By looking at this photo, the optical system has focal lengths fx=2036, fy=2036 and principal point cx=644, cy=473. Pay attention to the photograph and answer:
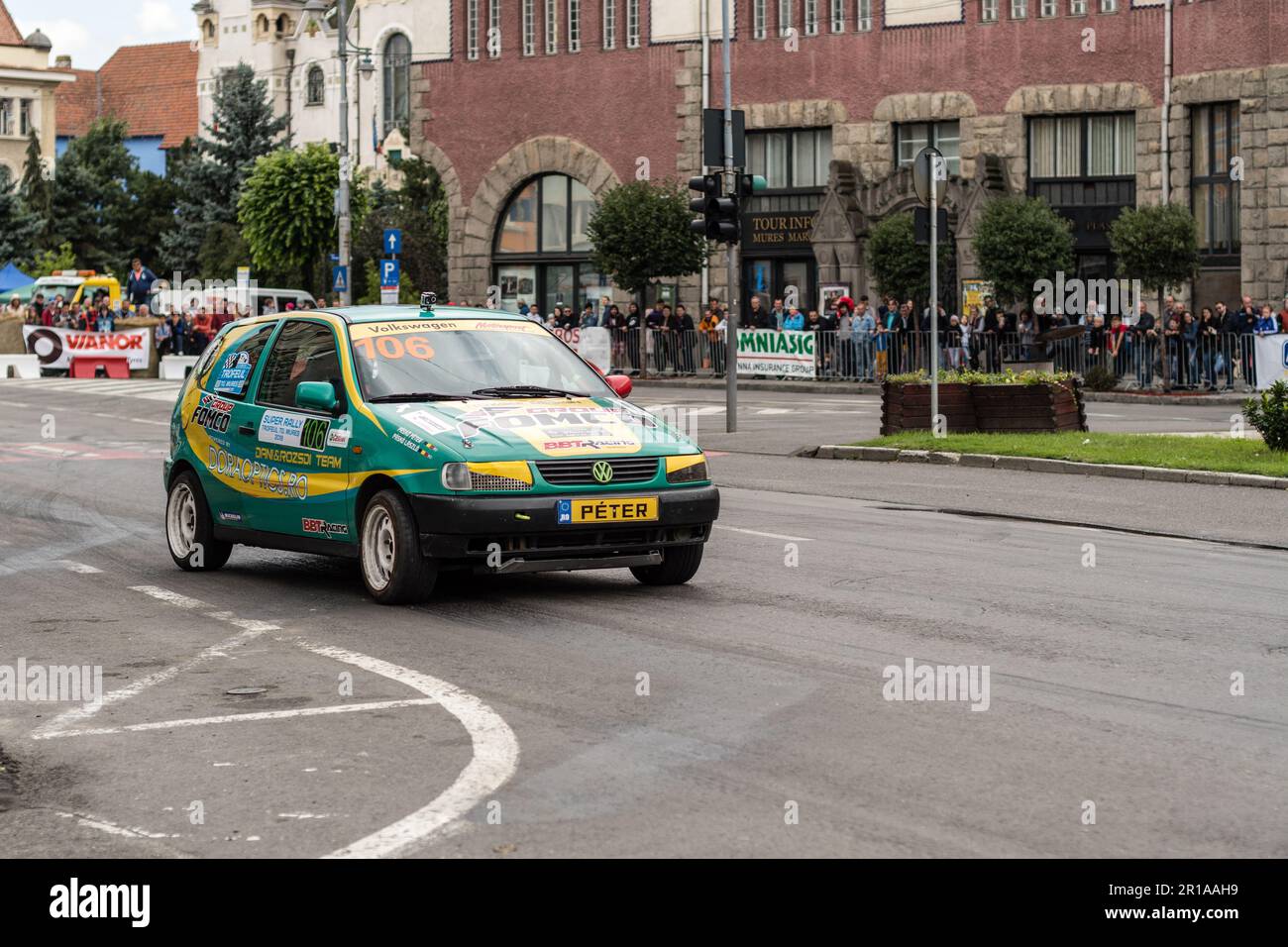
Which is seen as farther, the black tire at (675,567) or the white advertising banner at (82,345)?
the white advertising banner at (82,345)

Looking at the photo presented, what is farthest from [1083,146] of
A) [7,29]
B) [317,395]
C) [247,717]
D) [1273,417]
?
[7,29]

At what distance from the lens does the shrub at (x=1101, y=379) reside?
35.8 metres

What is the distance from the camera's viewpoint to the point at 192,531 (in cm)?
1322

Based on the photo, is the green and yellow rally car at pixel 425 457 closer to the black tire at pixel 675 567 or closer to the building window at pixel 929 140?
the black tire at pixel 675 567

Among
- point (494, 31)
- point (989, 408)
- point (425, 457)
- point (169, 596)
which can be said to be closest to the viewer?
point (425, 457)

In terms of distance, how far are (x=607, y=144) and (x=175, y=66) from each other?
72.9 meters

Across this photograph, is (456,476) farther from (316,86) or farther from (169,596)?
(316,86)

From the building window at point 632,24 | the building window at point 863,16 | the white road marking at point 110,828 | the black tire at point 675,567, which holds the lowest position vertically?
the white road marking at point 110,828

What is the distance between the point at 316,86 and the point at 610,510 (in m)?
92.4

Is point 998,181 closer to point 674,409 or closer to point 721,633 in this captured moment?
point 674,409

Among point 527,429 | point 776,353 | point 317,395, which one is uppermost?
point 776,353

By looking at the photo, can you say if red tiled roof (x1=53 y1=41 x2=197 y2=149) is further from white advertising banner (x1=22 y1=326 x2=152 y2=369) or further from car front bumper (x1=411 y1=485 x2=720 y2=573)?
car front bumper (x1=411 y1=485 x2=720 y2=573)

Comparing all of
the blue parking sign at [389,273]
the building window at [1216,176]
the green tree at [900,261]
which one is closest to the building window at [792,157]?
the green tree at [900,261]

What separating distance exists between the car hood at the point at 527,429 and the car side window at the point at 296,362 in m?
0.76
